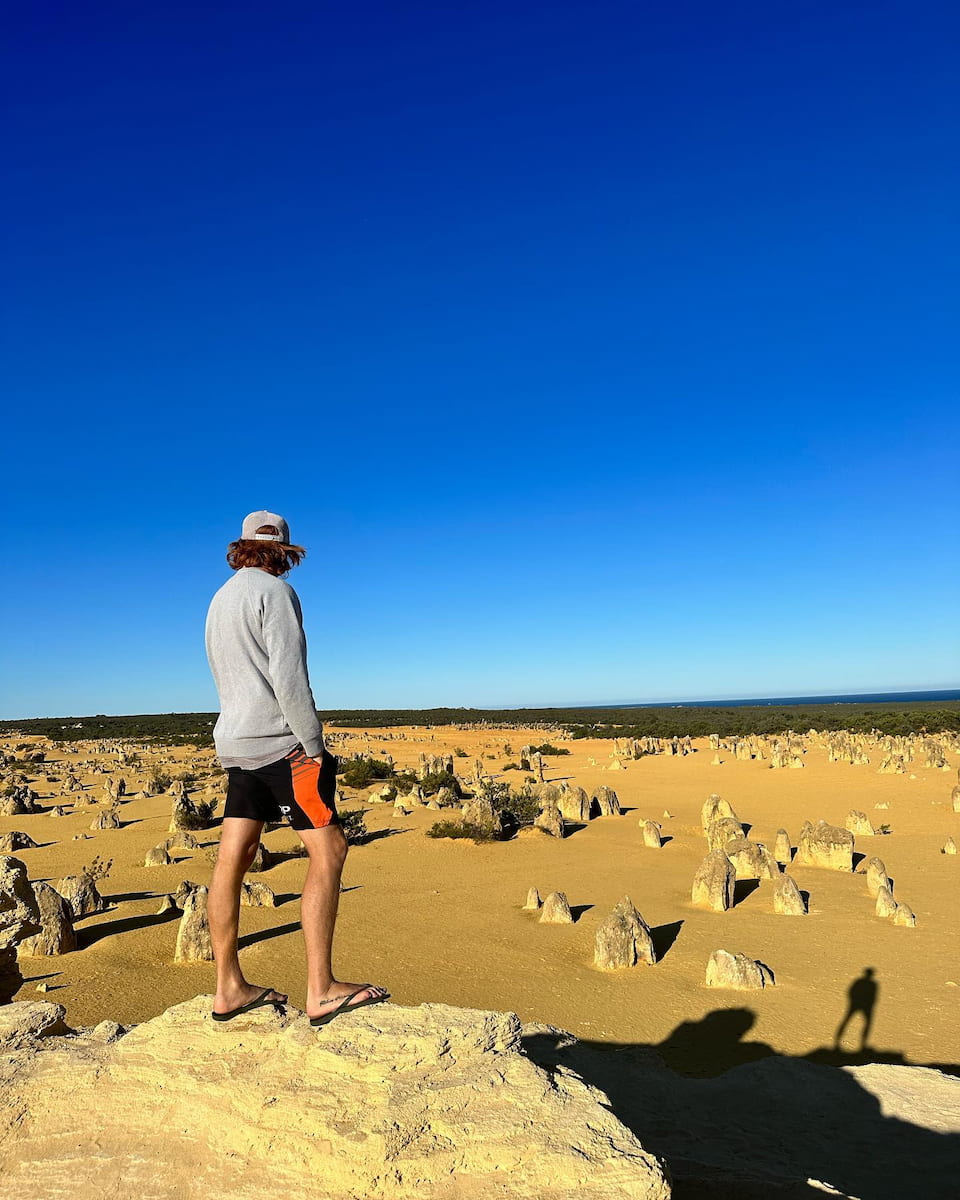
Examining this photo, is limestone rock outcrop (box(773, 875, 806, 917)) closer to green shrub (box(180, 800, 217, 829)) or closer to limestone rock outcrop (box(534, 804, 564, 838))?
limestone rock outcrop (box(534, 804, 564, 838))

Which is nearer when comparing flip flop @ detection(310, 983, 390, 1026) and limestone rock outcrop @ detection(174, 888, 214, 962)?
flip flop @ detection(310, 983, 390, 1026)

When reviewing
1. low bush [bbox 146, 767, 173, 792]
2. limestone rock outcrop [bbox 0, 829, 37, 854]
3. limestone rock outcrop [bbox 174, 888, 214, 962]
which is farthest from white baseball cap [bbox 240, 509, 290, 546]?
low bush [bbox 146, 767, 173, 792]

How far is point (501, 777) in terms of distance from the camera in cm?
2388

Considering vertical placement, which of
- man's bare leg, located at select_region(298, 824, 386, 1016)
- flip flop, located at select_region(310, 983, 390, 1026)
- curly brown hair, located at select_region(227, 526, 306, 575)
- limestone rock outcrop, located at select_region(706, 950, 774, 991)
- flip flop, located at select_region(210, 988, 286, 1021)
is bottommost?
limestone rock outcrop, located at select_region(706, 950, 774, 991)

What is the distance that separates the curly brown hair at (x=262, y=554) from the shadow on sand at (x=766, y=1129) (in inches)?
108

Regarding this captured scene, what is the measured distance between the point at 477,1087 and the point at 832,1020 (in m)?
4.86

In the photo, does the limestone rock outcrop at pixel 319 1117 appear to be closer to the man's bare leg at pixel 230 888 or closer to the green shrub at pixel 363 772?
the man's bare leg at pixel 230 888

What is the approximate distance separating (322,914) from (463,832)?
10.9 meters

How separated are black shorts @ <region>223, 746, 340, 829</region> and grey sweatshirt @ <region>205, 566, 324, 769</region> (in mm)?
53

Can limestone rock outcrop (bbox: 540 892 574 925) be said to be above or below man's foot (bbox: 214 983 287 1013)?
below

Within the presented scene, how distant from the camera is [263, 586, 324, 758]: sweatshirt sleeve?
344cm

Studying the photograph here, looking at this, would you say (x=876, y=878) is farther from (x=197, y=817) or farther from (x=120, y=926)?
(x=197, y=817)

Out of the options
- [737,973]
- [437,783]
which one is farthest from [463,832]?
[737,973]

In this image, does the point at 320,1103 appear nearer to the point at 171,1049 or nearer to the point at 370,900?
the point at 171,1049
